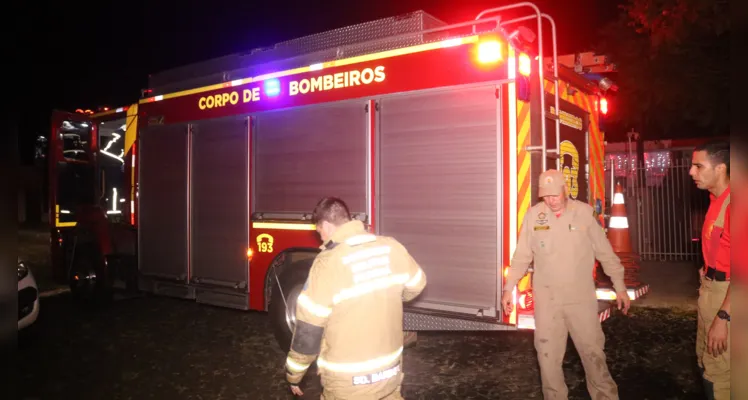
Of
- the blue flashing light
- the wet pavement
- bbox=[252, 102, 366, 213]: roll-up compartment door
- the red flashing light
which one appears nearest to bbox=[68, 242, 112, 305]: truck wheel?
the wet pavement

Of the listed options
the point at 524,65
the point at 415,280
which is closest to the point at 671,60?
the point at 524,65

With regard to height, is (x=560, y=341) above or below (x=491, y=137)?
below

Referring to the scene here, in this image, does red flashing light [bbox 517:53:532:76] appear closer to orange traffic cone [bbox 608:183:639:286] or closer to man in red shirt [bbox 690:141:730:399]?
man in red shirt [bbox 690:141:730:399]

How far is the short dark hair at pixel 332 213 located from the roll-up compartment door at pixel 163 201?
4.20 meters

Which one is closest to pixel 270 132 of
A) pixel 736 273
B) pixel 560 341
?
pixel 560 341

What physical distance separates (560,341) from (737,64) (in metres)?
2.49

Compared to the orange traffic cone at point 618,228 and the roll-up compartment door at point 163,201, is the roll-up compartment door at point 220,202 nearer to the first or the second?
the roll-up compartment door at point 163,201

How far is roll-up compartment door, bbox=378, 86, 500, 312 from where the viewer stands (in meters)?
4.28

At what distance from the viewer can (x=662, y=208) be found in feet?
39.8

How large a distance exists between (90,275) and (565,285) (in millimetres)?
6372

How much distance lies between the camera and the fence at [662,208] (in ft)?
38.8

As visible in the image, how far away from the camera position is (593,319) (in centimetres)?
367

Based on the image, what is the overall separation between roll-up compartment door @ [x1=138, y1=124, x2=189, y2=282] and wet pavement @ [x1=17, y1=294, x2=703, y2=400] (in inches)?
32.1

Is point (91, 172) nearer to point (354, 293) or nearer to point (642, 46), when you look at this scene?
point (354, 293)
